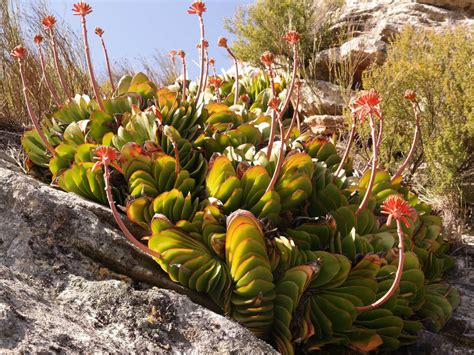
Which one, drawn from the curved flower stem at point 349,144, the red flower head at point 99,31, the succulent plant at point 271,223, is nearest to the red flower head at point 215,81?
the succulent plant at point 271,223

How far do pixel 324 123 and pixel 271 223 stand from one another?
4449mm

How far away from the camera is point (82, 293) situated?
5.24ft

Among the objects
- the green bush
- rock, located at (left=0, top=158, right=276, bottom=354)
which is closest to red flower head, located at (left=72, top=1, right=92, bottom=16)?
rock, located at (left=0, top=158, right=276, bottom=354)

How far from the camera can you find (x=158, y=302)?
1585 mm

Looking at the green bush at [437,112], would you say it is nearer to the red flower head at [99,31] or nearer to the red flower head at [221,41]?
the red flower head at [221,41]

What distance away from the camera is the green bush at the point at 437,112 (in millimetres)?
4426

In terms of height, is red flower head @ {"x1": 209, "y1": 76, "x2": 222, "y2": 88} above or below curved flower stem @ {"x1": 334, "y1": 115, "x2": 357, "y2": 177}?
above

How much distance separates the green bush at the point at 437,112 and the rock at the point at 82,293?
321 cm

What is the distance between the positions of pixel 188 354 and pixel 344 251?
976 mm

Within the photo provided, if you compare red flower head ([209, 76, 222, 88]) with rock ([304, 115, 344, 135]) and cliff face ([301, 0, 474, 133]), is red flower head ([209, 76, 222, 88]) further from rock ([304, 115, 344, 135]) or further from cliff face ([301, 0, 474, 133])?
rock ([304, 115, 344, 135])

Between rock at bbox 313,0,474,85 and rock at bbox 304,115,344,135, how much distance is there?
872 millimetres

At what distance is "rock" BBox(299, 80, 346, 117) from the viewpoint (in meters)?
6.64

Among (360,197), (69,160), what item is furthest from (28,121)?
(360,197)

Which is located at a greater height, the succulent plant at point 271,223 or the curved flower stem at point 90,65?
the curved flower stem at point 90,65
